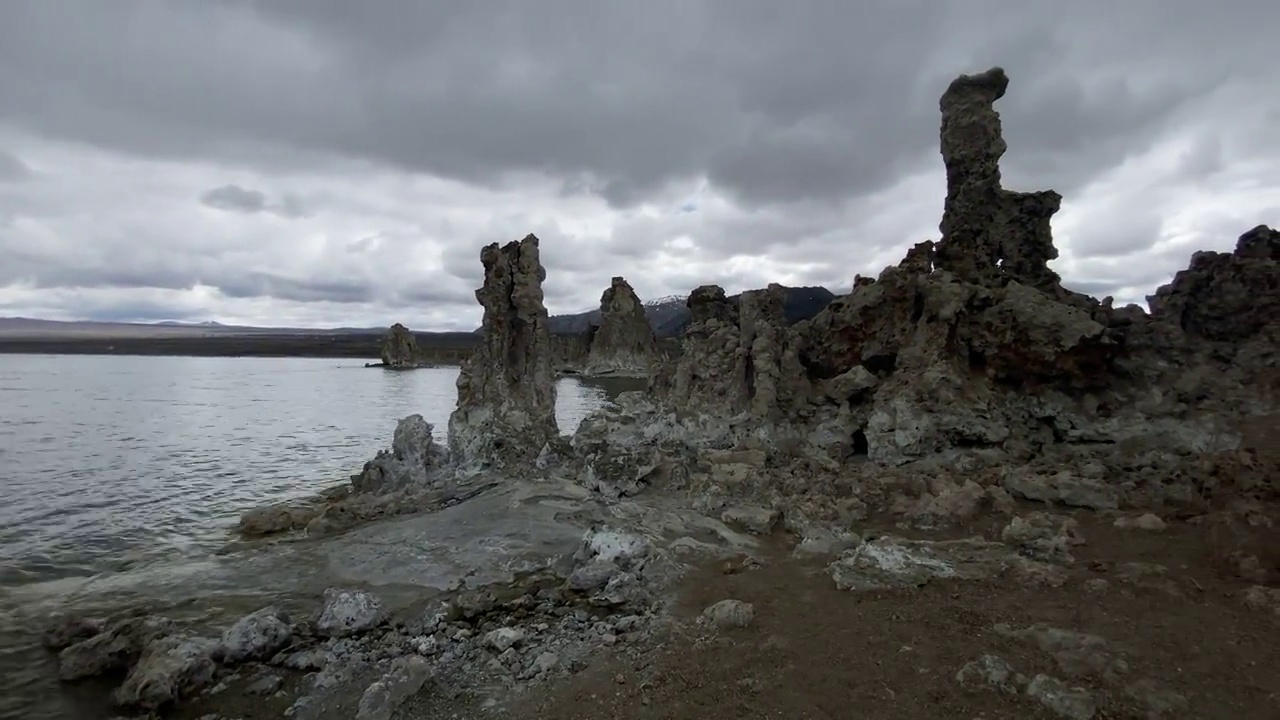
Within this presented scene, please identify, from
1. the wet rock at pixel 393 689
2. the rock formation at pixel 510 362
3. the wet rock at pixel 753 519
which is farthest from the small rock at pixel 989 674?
the rock formation at pixel 510 362

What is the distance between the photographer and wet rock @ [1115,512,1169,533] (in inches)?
445

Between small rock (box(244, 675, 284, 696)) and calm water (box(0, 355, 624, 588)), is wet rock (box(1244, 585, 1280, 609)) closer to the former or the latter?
small rock (box(244, 675, 284, 696))

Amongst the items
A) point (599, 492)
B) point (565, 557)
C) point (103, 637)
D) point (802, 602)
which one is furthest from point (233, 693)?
point (599, 492)

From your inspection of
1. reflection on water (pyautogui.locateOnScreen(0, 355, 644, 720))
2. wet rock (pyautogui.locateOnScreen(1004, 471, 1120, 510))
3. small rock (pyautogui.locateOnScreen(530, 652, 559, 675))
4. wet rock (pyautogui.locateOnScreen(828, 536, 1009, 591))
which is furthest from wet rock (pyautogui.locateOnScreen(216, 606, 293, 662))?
wet rock (pyautogui.locateOnScreen(1004, 471, 1120, 510))

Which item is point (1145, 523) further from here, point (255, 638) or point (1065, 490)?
point (255, 638)

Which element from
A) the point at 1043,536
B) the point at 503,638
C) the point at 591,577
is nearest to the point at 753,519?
the point at 591,577

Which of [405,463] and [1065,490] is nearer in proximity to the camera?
[1065,490]

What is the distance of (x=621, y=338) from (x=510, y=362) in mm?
100142

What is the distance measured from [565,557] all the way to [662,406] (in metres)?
11.6

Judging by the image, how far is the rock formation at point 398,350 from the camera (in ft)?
446

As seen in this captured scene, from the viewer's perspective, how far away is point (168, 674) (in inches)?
302

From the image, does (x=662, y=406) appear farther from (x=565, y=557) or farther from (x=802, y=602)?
(x=802, y=602)

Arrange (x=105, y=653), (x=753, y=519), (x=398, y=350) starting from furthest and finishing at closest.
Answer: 1. (x=398, y=350)
2. (x=753, y=519)
3. (x=105, y=653)

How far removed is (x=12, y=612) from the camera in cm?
1058
